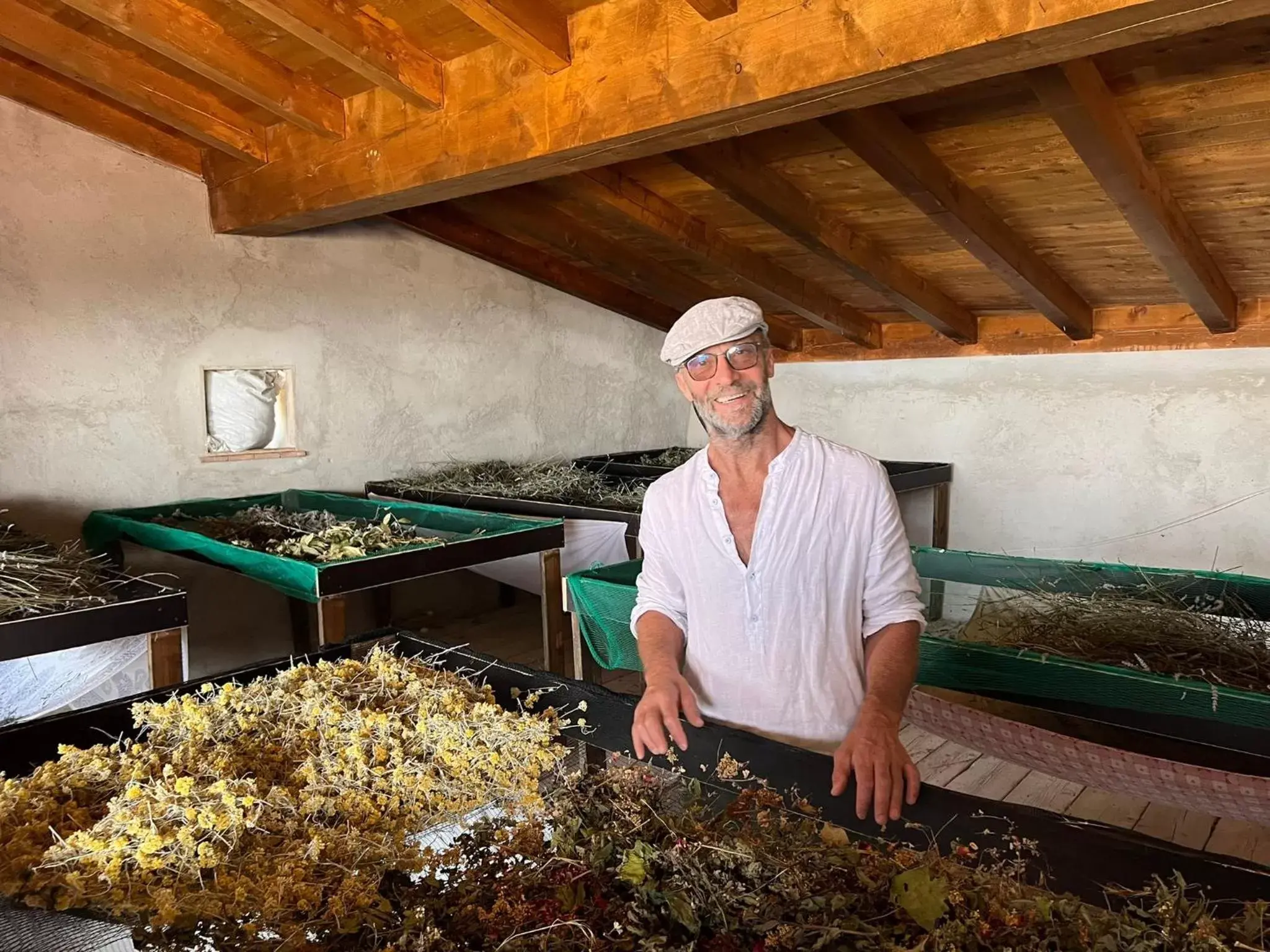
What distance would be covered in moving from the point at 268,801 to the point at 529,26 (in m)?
2.51

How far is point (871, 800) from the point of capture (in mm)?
1273

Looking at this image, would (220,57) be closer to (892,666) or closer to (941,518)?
(892,666)

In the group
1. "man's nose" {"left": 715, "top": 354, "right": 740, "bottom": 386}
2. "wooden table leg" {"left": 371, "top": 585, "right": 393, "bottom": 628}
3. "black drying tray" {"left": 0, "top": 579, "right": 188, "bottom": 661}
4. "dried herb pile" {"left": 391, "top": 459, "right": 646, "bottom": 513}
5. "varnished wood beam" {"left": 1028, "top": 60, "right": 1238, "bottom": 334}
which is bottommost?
"wooden table leg" {"left": 371, "top": 585, "right": 393, "bottom": 628}

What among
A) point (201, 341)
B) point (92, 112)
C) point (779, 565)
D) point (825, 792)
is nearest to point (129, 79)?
point (92, 112)

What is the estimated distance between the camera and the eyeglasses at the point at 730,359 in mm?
1825

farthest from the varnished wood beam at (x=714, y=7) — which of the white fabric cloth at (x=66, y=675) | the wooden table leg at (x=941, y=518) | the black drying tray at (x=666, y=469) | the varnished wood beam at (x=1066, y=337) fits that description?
the wooden table leg at (x=941, y=518)

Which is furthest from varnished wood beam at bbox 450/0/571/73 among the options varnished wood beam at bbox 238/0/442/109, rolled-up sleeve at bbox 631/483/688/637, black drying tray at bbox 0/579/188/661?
black drying tray at bbox 0/579/188/661

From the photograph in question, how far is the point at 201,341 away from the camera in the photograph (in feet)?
15.0

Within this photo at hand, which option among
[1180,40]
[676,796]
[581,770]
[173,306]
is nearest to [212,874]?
[581,770]

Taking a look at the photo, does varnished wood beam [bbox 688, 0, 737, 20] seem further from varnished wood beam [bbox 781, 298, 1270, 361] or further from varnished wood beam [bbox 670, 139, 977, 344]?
varnished wood beam [bbox 781, 298, 1270, 361]

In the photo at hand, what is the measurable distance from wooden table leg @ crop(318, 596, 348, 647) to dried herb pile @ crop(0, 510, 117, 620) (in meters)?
0.65

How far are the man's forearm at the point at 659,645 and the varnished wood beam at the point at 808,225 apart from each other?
89.4 inches

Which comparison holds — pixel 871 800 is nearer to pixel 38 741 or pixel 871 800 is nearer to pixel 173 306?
pixel 38 741

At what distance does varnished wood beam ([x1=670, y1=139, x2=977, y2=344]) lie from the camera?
3.68 metres
